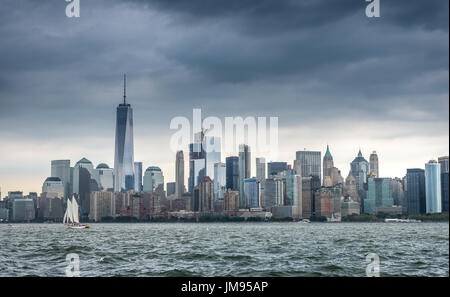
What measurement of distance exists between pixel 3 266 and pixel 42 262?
2.91 m

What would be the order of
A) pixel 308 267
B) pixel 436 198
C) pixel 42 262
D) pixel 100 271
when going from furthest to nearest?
pixel 436 198, pixel 42 262, pixel 308 267, pixel 100 271
